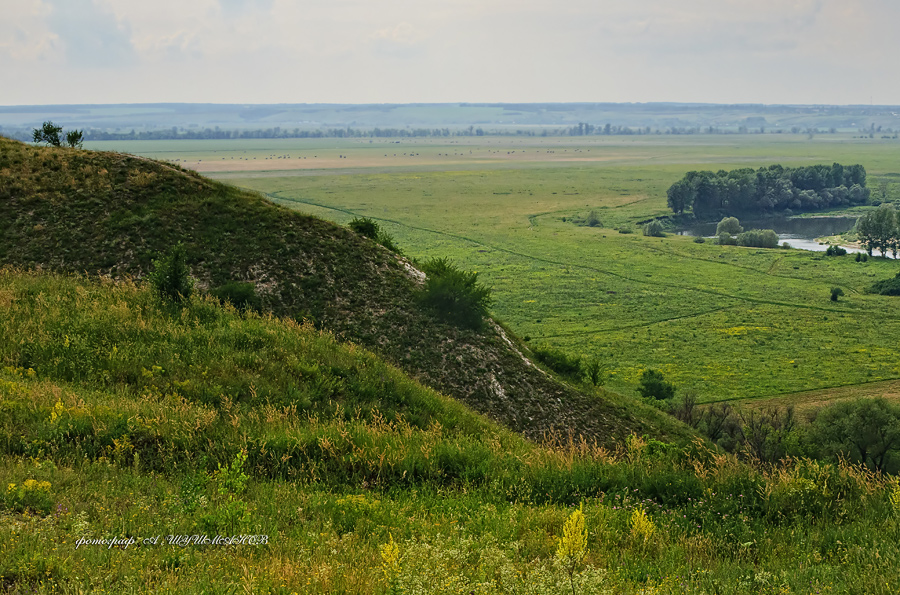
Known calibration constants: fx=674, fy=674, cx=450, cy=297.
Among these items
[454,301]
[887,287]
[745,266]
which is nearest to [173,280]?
[454,301]

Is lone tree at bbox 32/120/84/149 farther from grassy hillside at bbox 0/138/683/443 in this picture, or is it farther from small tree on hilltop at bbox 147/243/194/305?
small tree on hilltop at bbox 147/243/194/305

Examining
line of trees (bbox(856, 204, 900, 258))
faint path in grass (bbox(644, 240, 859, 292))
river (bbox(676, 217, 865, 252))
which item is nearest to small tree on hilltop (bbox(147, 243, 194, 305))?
faint path in grass (bbox(644, 240, 859, 292))

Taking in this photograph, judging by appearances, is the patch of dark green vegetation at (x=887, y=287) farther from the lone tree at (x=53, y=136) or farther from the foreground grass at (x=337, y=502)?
the lone tree at (x=53, y=136)

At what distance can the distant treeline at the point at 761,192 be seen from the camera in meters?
172

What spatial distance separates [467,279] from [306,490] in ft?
73.2

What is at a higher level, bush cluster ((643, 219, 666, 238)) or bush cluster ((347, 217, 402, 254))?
bush cluster ((347, 217, 402, 254))

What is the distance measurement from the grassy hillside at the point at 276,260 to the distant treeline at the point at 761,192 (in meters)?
151

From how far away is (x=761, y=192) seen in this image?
18038 centimetres

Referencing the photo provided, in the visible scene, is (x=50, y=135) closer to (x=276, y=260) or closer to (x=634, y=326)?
(x=276, y=260)

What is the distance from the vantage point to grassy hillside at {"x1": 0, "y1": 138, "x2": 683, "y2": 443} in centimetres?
2680

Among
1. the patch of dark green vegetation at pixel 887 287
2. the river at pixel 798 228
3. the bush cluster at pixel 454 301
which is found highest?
the bush cluster at pixel 454 301

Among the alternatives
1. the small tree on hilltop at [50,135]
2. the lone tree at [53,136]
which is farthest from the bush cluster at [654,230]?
the small tree on hilltop at [50,135]

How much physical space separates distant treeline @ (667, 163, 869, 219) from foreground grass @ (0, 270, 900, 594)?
168 m

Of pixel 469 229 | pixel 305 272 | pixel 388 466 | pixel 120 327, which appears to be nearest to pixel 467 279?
pixel 305 272
